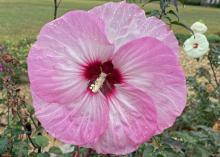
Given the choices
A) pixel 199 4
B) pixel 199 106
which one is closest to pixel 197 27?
pixel 199 106

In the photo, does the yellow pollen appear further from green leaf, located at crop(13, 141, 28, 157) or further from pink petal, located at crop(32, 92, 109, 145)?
green leaf, located at crop(13, 141, 28, 157)

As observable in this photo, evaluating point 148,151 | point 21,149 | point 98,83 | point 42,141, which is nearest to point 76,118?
point 98,83

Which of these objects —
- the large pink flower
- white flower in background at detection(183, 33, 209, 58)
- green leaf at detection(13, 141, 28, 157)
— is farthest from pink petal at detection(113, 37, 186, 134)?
white flower in background at detection(183, 33, 209, 58)

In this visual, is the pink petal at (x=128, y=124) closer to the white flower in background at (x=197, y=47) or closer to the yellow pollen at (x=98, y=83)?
the yellow pollen at (x=98, y=83)

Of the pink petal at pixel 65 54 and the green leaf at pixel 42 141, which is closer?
the pink petal at pixel 65 54

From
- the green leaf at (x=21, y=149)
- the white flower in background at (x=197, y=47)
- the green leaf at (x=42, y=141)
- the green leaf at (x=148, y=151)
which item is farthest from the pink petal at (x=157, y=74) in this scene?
the white flower in background at (x=197, y=47)

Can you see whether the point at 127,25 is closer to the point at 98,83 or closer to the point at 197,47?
the point at 98,83
